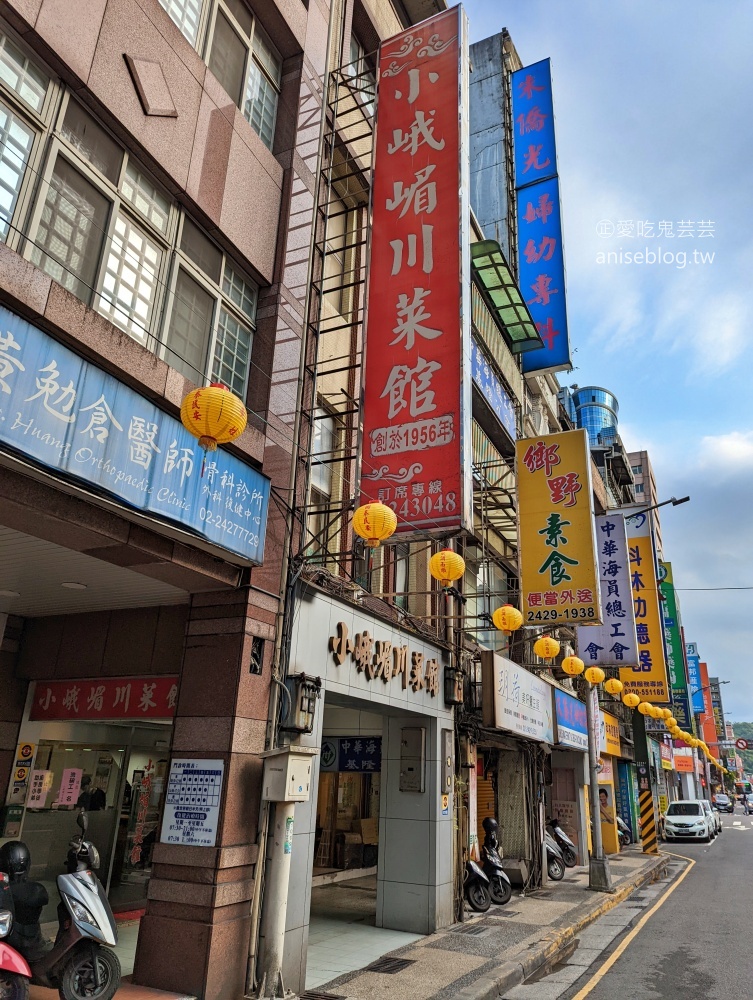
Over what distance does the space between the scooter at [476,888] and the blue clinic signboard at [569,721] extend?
264 inches

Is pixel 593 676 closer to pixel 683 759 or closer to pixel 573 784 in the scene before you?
pixel 573 784

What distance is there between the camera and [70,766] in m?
9.70

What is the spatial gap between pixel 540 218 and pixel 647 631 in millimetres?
16338

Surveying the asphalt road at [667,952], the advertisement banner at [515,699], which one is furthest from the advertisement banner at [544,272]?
the asphalt road at [667,952]

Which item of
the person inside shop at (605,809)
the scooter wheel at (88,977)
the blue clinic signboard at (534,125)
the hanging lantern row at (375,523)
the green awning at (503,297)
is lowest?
the scooter wheel at (88,977)

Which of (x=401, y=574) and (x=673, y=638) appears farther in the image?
(x=673, y=638)

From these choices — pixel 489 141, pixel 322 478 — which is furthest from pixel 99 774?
pixel 489 141

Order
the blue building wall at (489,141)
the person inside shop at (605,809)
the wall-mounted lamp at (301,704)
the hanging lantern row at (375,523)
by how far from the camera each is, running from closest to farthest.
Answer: the hanging lantern row at (375,523) → the wall-mounted lamp at (301,704) → the blue building wall at (489,141) → the person inside shop at (605,809)

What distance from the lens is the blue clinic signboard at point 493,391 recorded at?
17141mm

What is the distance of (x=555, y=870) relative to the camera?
58.3 ft

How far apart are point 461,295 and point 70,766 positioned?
8.60 meters

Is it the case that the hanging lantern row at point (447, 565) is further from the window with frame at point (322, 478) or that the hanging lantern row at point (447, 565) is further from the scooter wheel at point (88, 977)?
the scooter wheel at point (88, 977)

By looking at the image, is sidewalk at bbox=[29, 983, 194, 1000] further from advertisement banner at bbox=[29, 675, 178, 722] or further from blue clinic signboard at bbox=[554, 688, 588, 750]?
blue clinic signboard at bbox=[554, 688, 588, 750]

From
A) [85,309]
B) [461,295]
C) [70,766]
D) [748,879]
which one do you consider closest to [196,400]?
[85,309]
